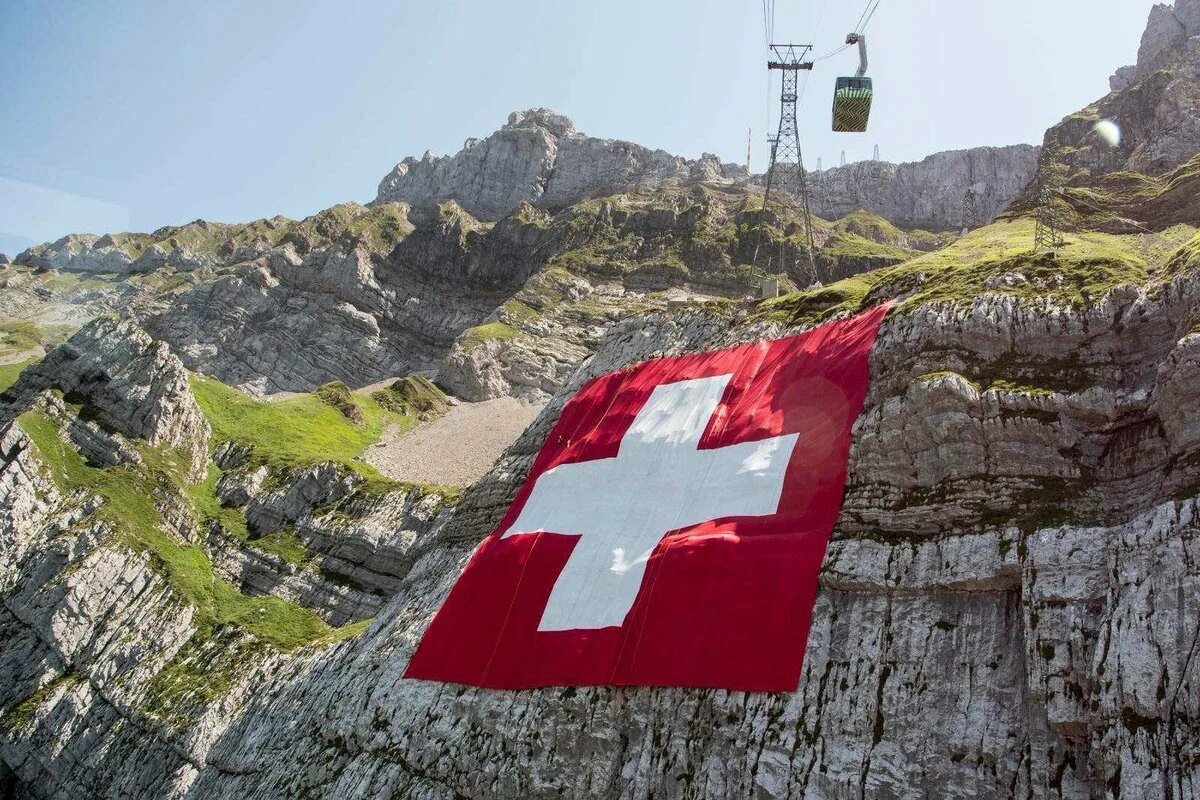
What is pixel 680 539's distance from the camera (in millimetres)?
19375

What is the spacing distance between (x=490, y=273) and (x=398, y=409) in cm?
5500

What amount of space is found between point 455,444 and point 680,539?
6387 centimetres

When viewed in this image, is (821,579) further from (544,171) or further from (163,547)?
(544,171)

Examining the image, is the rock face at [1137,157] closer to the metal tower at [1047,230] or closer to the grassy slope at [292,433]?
the metal tower at [1047,230]

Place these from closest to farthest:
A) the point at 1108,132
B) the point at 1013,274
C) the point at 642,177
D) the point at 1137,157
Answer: the point at 1013,274 → the point at 1137,157 → the point at 1108,132 → the point at 642,177

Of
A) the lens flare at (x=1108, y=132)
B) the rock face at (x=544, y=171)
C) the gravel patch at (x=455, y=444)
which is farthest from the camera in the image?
the rock face at (x=544, y=171)

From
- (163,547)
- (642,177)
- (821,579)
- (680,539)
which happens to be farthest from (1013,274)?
(642,177)

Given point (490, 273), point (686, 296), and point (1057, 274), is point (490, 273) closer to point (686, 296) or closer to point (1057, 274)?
point (686, 296)

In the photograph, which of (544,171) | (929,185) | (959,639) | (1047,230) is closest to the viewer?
(959,639)

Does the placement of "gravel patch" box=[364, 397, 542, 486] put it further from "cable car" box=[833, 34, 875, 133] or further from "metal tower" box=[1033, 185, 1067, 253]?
"metal tower" box=[1033, 185, 1067, 253]

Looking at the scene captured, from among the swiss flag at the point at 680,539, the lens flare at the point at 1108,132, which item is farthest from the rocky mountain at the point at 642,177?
the swiss flag at the point at 680,539

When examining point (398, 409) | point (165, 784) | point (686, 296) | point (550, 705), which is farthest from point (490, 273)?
point (550, 705)

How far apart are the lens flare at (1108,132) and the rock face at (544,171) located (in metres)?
104

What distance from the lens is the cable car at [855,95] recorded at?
35281 mm
